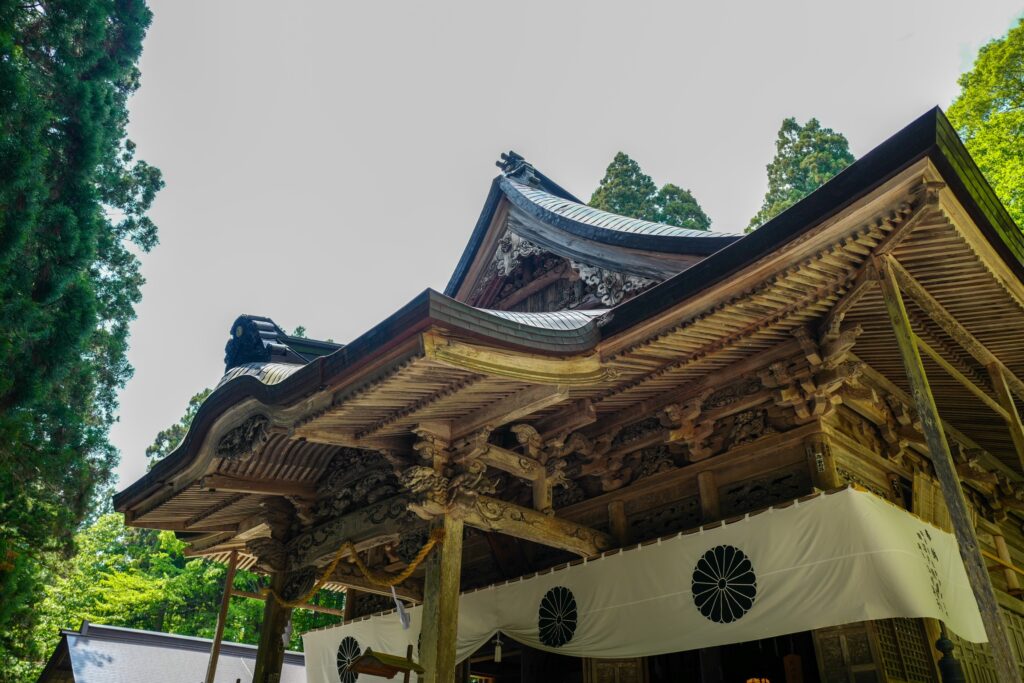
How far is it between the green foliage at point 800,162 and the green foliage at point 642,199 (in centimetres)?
248

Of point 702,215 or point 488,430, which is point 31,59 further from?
point 702,215

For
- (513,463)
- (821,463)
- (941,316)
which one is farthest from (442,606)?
(941,316)

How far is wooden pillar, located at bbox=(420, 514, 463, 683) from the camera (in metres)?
5.29

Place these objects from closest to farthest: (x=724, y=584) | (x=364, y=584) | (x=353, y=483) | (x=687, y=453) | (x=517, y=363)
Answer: (x=517, y=363) < (x=724, y=584) < (x=687, y=453) < (x=353, y=483) < (x=364, y=584)

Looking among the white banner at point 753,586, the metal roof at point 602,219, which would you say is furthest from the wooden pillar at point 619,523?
the metal roof at point 602,219

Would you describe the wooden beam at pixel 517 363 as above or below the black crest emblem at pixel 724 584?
above

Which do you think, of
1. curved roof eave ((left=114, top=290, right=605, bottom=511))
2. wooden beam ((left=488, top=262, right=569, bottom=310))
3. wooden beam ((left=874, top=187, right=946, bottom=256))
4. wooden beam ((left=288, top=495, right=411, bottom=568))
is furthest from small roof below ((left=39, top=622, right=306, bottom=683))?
wooden beam ((left=874, top=187, right=946, bottom=256))

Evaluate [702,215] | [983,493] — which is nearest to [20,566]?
[983,493]

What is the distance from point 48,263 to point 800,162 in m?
22.9

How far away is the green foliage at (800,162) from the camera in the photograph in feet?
78.5

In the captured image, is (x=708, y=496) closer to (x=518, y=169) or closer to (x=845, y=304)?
(x=845, y=304)

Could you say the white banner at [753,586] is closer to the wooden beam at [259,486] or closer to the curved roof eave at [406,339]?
the curved roof eave at [406,339]

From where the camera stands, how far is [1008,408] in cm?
561

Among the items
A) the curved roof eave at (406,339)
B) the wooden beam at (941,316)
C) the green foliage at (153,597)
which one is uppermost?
the green foliage at (153,597)
